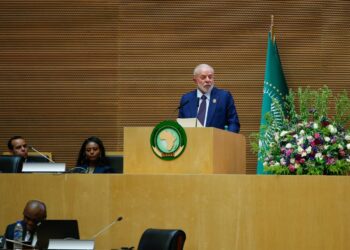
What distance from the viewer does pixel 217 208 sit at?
24.9ft

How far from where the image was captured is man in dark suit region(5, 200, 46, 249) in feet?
24.3

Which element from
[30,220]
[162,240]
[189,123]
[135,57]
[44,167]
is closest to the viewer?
[162,240]

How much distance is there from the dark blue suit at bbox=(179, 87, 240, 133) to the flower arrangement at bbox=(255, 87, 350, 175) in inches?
41.2

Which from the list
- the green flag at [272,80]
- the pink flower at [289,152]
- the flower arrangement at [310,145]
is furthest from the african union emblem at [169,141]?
the green flag at [272,80]

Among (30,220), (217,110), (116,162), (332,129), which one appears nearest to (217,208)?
(332,129)

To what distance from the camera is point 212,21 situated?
38.2ft

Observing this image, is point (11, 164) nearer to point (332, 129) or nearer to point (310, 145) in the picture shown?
point (310, 145)

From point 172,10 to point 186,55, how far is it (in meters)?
0.59

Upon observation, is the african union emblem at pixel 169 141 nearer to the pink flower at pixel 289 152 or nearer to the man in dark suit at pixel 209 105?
the pink flower at pixel 289 152

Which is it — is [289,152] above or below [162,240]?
above

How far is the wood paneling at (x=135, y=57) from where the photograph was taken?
38.0ft

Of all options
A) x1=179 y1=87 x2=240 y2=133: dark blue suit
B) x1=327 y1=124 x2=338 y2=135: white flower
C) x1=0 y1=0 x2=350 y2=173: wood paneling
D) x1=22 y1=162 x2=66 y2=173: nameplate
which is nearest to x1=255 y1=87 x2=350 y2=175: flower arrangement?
x1=327 y1=124 x2=338 y2=135: white flower

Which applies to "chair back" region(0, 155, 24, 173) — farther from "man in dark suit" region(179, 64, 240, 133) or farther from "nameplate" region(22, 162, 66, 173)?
"man in dark suit" region(179, 64, 240, 133)

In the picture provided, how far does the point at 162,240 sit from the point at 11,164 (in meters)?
2.72
